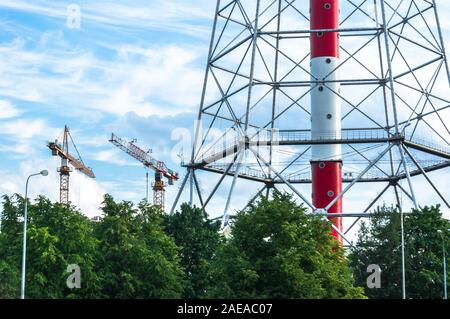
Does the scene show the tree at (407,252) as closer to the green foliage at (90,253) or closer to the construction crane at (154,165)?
the green foliage at (90,253)

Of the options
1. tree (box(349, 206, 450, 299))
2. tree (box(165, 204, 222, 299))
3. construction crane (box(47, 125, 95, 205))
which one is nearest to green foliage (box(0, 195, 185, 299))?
tree (box(165, 204, 222, 299))

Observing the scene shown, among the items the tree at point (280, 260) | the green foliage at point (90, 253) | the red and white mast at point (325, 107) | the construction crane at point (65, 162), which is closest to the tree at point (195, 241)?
the green foliage at point (90, 253)

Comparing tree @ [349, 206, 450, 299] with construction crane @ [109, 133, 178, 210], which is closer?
tree @ [349, 206, 450, 299]

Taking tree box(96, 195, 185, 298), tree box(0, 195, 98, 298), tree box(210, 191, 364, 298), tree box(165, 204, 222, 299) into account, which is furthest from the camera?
tree box(165, 204, 222, 299)

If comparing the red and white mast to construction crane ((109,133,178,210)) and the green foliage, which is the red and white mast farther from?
construction crane ((109,133,178,210))

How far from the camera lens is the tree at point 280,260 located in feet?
174

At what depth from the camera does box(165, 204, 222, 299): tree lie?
64.9m

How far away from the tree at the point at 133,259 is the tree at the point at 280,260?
171 inches

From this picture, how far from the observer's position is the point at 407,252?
64.0 m

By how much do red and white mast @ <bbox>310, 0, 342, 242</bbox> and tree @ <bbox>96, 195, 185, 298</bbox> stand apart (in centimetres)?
1406

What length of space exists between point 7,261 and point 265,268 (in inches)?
617

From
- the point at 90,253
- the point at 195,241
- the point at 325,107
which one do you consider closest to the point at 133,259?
the point at 90,253
